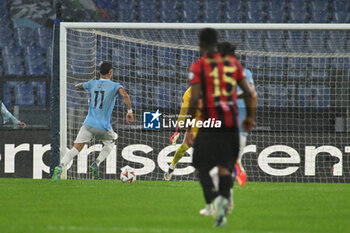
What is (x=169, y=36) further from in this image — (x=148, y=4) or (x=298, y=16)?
Result: (x=298, y=16)

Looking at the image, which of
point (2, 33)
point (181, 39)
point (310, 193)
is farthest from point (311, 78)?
point (2, 33)

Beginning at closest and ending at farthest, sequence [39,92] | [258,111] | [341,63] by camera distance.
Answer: [258,111] < [341,63] < [39,92]

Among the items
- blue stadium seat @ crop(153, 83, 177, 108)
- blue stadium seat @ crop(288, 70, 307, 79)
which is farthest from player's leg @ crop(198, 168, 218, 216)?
blue stadium seat @ crop(288, 70, 307, 79)

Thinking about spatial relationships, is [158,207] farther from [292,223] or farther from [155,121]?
[155,121]

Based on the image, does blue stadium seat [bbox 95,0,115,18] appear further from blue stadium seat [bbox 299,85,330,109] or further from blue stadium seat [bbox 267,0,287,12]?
blue stadium seat [bbox 299,85,330,109]

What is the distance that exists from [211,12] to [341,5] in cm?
370

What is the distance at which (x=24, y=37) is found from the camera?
19391 mm

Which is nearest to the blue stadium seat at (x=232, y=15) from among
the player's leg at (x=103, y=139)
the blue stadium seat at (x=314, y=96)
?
the blue stadium seat at (x=314, y=96)

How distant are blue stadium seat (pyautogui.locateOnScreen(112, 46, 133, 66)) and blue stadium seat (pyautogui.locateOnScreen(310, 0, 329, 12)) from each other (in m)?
6.23

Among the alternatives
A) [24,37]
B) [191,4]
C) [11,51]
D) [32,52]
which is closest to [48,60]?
[32,52]

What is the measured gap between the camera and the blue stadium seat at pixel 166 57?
14734mm

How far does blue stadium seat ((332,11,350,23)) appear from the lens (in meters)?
19.3

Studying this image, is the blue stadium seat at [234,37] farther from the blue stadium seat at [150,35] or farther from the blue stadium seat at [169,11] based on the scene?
the blue stadium seat at [150,35]

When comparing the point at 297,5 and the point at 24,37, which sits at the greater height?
the point at 297,5
